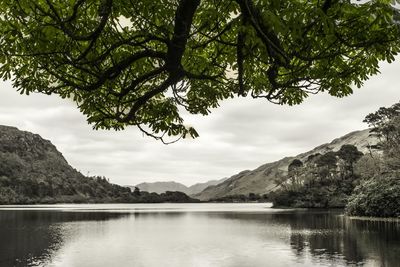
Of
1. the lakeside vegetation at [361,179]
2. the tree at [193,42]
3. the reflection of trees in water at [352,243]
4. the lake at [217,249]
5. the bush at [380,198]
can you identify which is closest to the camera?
the tree at [193,42]

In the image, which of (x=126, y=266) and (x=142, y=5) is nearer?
(x=142, y=5)

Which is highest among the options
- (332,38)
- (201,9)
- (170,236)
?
(201,9)

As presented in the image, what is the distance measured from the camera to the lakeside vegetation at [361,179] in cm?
6731

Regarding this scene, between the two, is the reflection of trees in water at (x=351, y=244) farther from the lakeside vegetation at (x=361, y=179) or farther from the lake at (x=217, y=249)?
the lakeside vegetation at (x=361, y=179)

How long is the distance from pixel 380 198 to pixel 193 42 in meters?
65.6

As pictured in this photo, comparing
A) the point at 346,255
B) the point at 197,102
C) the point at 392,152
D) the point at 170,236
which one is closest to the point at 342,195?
the point at 392,152

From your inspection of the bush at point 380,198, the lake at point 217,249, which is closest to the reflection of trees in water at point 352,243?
the lake at point 217,249

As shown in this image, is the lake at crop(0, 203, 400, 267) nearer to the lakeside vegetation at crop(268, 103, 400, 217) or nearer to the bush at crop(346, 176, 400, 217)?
the bush at crop(346, 176, 400, 217)

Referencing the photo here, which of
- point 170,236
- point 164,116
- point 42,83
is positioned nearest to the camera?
point 42,83

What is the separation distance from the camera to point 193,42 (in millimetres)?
8109

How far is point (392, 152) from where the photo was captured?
67.9 meters

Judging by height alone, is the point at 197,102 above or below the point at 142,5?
below

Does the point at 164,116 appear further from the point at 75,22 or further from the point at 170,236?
the point at 170,236

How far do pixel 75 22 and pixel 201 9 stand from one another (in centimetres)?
185
